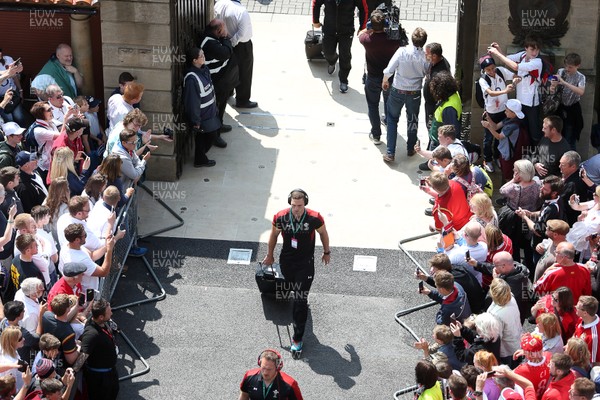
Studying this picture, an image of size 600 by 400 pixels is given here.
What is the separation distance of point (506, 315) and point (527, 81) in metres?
4.40

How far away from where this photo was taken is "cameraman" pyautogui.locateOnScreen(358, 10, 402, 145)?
15797 mm

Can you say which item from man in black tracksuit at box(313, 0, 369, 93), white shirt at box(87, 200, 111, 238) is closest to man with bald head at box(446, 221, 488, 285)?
white shirt at box(87, 200, 111, 238)

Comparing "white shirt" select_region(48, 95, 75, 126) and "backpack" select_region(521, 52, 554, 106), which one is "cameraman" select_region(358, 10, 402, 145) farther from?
"white shirt" select_region(48, 95, 75, 126)

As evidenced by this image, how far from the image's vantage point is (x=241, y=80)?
17.2 metres

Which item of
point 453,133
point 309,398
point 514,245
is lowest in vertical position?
point 309,398

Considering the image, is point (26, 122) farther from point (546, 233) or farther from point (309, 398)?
point (546, 233)

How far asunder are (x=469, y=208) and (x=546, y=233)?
110 centimetres

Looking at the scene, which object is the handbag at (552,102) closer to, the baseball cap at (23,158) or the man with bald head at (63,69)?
the man with bald head at (63,69)

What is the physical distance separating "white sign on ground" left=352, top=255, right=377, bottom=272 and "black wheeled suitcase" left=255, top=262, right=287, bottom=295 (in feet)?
4.09

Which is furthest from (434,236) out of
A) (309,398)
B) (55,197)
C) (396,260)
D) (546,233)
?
(55,197)

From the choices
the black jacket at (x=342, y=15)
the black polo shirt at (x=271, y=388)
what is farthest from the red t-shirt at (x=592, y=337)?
the black jacket at (x=342, y=15)

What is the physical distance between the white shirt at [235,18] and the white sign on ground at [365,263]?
4.60 metres

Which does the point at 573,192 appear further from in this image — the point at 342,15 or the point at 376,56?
the point at 342,15

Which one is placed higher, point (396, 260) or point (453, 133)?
point (453, 133)
